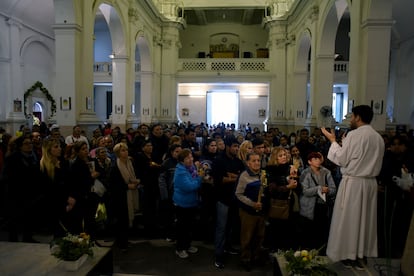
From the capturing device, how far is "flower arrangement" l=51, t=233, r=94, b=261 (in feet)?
11.1

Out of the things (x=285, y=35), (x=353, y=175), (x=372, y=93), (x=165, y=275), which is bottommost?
(x=165, y=275)

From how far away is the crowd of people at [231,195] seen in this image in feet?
12.6

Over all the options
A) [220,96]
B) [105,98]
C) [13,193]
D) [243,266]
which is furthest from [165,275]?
[105,98]

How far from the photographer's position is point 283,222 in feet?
16.1

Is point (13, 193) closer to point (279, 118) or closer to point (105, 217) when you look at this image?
point (105, 217)

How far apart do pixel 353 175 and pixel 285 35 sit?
1610cm

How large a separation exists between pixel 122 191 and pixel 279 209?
2.36m

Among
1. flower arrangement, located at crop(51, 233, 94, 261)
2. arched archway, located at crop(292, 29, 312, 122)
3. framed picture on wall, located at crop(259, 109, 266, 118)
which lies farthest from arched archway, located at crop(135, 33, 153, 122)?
flower arrangement, located at crop(51, 233, 94, 261)

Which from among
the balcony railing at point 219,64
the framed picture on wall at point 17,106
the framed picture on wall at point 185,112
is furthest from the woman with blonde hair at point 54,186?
the framed picture on wall at point 185,112

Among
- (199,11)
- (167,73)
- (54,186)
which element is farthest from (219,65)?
(54,186)

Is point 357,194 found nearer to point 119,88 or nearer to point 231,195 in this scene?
point 231,195

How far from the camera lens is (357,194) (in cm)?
378

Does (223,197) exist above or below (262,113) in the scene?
below

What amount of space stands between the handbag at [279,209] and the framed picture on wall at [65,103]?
6694 millimetres
